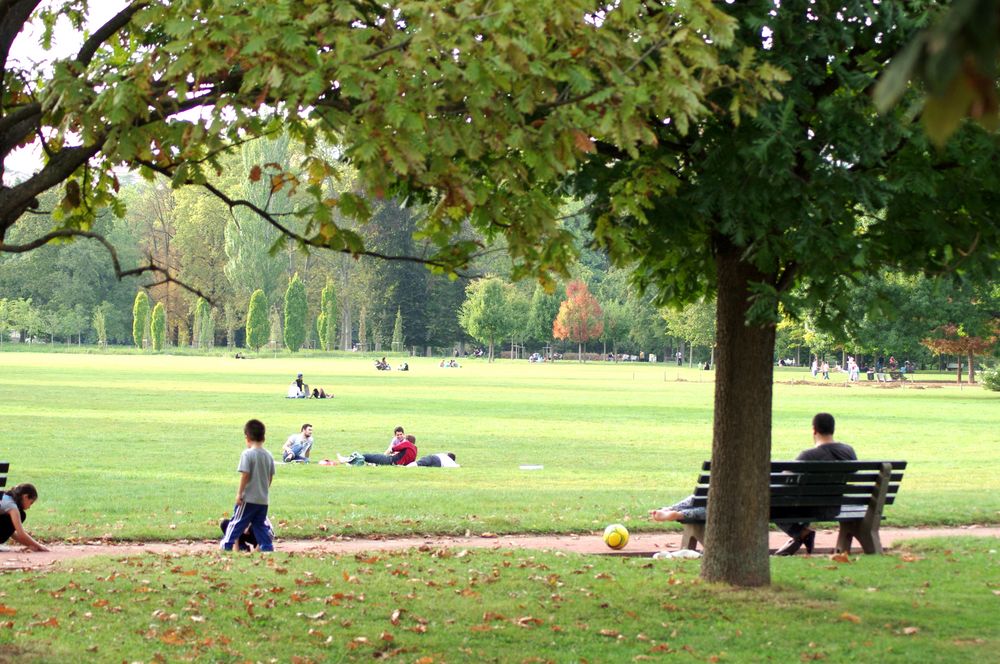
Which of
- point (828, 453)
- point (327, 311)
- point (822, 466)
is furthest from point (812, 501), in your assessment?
point (327, 311)

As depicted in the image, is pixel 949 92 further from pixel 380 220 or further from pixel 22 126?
pixel 380 220

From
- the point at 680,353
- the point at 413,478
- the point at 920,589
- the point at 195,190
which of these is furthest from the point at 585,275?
the point at 920,589

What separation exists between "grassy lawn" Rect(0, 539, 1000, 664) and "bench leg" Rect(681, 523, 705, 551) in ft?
3.19

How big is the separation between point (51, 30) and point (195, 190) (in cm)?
11808

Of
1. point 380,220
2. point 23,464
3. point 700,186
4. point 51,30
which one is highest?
point 380,220

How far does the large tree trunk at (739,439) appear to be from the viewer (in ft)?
29.7

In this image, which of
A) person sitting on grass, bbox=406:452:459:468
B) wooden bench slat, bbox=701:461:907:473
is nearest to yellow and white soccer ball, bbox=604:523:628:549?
wooden bench slat, bbox=701:461:907:473

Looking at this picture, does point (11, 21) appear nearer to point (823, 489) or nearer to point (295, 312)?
point (823, 489)

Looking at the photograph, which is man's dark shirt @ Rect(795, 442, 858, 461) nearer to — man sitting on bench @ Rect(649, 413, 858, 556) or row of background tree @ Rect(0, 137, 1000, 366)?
man sitting on bench @ Rect(649, 413, 858, 556)

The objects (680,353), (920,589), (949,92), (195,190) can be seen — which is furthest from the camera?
(680,353)

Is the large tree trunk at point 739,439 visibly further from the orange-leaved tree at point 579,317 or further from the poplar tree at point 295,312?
the orange-leaved tree at point 579,317

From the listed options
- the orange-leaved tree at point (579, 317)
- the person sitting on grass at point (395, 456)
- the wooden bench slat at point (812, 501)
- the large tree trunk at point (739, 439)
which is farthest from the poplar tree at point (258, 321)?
the large tree trunk at point (739, 439)

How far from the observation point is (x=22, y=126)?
7148mm

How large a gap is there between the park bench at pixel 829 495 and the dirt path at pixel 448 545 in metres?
0.79
